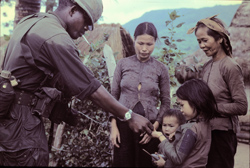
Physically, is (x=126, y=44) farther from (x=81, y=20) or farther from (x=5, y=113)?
(x=5, y=113)

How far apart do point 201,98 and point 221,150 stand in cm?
53

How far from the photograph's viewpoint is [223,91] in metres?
2.88

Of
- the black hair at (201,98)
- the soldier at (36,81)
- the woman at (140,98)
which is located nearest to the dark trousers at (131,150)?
the woman at (140,98)

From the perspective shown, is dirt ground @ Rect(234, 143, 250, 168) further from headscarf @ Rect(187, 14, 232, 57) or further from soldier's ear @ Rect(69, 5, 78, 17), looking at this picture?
soldier's ear @ Rect(69, 5, 78, 17)

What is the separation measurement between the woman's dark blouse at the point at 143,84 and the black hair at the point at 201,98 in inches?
24.7

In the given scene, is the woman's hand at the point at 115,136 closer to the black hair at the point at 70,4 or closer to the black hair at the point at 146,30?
the black hair at the point at 146,30

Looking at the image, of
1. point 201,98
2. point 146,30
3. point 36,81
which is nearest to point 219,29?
point 201,98

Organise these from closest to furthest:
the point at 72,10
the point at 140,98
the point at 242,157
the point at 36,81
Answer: the point at 36,81 < the point at 72,10 < the point at 140,98 < the point at 242,157

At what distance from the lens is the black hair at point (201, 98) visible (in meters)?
2.72

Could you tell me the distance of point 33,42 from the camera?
2.36 meters

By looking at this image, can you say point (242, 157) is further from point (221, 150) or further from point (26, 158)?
point (26, 158)

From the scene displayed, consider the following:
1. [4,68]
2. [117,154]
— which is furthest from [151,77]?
[4,68]

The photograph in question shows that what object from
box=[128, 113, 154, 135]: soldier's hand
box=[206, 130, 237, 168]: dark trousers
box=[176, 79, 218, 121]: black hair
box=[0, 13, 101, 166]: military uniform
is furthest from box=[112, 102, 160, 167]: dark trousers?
box=[0, 13, 101, 166]: military uniform

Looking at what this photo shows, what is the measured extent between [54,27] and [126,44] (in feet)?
15.6
